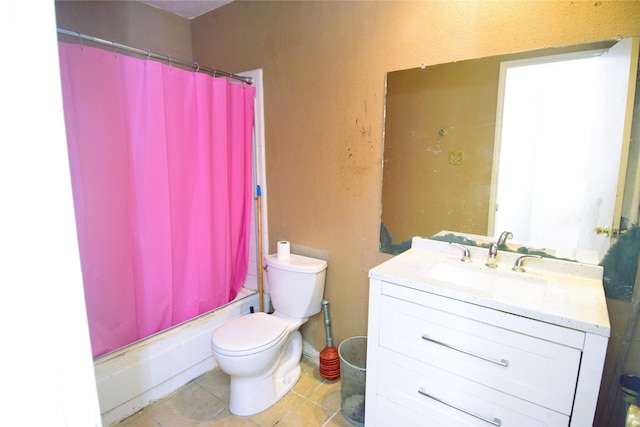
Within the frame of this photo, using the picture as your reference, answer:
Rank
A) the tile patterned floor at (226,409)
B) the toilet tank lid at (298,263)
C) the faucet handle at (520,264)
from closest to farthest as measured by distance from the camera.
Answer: the faucet handle at (520,264) → the tile patterned floor at (226,409) → the toilet tank lid at (298,263)

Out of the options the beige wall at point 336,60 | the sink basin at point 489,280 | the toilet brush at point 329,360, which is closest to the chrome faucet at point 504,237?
the sink basin at point 489,280

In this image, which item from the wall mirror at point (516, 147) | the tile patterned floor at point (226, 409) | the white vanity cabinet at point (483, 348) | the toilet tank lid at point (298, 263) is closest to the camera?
the white vanity cabinet at point (483, 348)

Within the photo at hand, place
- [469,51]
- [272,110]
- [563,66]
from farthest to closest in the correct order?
[272,110] < [469,51] < [563,66]

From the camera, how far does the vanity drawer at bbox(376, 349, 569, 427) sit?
3.42ft

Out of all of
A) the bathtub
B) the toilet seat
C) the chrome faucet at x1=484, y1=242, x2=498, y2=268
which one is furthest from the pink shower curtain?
the chrome faucet at x1=484, y1=242, x2=498, y2=268

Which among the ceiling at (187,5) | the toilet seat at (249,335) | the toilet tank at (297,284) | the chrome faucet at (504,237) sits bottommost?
the toilet seat at (249,335)

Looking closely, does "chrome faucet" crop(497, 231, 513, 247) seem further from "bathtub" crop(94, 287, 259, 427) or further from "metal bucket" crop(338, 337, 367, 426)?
"bathtub" crop(94, 287, 259, 427)

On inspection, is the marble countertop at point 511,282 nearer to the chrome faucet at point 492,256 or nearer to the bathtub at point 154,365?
the chrome faucet at point 492,256

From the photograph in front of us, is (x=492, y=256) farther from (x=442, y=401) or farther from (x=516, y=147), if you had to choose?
(x=442, y=401)

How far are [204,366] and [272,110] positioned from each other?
1.70 metres

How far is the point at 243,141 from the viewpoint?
2178mm

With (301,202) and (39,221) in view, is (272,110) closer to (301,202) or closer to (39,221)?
(301,202)

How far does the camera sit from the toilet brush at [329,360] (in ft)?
6.33

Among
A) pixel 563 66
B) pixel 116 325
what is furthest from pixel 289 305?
pixel 563 66
